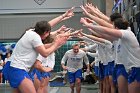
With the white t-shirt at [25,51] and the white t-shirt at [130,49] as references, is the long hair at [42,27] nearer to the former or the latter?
the white t-shirt at [25,51]

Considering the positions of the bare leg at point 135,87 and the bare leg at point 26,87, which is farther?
the bare leg at point 135,87

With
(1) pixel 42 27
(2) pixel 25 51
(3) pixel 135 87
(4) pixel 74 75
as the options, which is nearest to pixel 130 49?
(3) pixel 135 87

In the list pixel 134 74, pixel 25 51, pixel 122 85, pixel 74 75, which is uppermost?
pixel 25 51

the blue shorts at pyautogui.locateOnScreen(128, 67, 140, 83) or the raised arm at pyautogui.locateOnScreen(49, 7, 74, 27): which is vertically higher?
the raised arm at pyautogui.locateOnScreen(49, 7, 74, 27)

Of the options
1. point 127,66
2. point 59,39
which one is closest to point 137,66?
point 127,66

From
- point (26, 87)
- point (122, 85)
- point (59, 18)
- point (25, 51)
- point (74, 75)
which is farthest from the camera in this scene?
point (74, 75)

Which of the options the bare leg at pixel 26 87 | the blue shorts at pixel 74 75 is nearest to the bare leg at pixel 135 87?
the bare leg at pixel 26 87

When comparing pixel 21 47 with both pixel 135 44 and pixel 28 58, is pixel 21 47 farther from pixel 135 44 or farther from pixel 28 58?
pixel 135 44

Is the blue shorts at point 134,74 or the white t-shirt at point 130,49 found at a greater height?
the white t-shirt at point 130,49

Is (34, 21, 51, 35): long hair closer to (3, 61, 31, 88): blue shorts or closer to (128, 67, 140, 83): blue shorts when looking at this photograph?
(3, 61, 31, 88): blue shorts

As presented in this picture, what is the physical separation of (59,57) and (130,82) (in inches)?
647

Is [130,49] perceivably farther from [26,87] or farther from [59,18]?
[59,18]

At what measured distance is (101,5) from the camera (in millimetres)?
21562

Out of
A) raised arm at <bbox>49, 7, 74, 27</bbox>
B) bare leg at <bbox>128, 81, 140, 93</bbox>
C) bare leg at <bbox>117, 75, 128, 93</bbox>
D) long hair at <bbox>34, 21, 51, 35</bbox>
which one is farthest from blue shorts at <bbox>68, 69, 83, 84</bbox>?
long hair at <bbox>34, 21, 51, 35</bbox>
